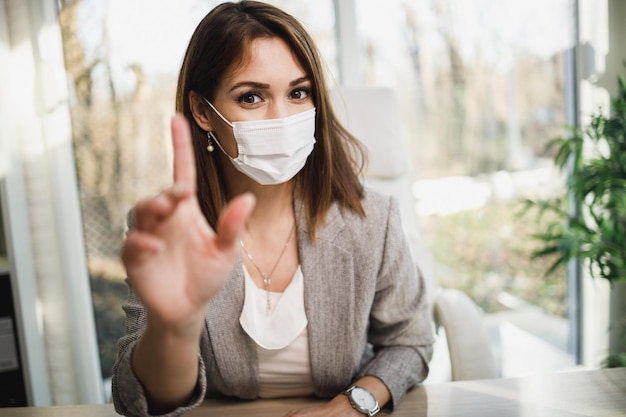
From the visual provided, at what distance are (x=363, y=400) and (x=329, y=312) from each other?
0.20m

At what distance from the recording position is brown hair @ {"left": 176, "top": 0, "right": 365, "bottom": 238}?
3.49ft

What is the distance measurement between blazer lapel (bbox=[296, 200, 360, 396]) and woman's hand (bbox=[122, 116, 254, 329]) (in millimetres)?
474

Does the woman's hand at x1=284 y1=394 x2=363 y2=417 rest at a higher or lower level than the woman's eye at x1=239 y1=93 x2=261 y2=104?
lower

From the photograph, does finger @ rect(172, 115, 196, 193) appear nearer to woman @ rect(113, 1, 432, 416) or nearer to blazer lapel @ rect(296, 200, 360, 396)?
woman @ rect(113, 1, 432, 416)

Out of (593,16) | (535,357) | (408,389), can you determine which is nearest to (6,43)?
(408,389)

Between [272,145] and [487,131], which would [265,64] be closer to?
[272,145]

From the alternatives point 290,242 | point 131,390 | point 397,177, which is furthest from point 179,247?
point 397,177

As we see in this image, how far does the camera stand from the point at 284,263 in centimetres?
116

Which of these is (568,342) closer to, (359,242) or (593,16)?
(593,16)

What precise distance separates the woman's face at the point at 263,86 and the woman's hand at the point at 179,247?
45 centimetres

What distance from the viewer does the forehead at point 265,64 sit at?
1046 mm

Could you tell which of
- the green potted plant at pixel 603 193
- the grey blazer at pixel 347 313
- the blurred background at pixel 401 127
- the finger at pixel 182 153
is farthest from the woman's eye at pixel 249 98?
the green potted plant at pixel 603 193

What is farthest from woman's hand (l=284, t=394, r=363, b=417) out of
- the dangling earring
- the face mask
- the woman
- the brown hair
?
the dangling earring

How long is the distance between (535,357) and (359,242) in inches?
70.6
